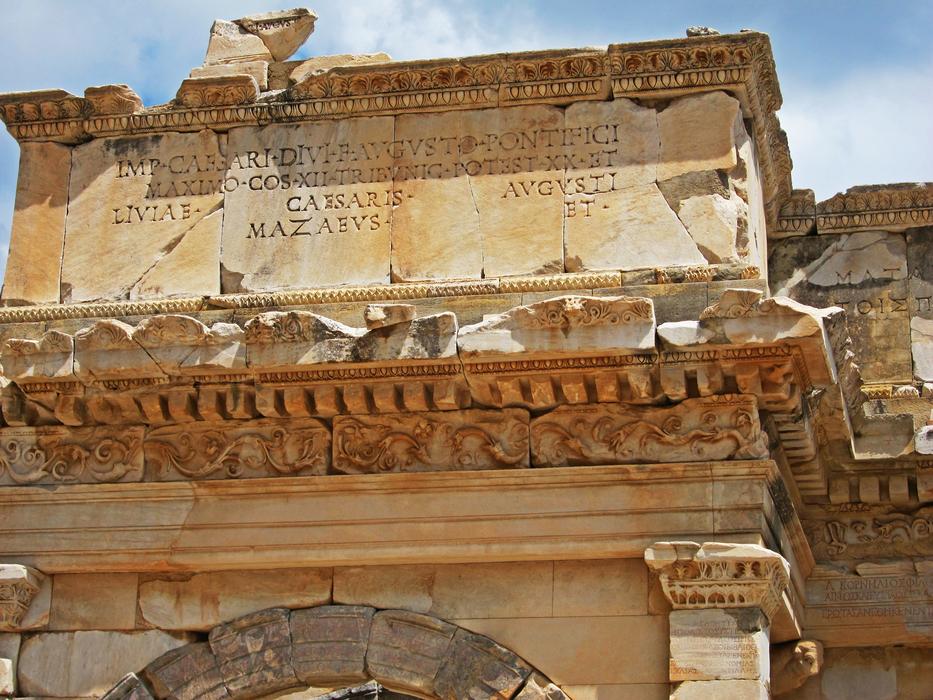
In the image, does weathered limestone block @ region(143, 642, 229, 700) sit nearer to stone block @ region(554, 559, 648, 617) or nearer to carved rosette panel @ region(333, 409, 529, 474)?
carved rosette panel @ region(333, 409, 529, 474)

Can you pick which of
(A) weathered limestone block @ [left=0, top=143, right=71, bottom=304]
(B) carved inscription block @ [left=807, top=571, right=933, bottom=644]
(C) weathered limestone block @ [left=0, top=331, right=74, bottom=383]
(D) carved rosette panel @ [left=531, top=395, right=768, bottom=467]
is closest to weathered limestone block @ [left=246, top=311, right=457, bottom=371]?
(D) carved rosette panel @ [left=531, top=395, right=768, bottom=467]

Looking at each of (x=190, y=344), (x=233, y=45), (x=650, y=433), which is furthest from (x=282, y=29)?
(x=650, y=433)

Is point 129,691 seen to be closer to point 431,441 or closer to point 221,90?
point 431,441

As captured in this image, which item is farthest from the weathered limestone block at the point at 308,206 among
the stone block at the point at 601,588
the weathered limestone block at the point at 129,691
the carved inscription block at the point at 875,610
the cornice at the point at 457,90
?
the carved inscription block at the point at 875,610

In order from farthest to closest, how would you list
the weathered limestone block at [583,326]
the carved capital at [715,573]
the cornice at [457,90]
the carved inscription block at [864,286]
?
1. the carved inscription block at [864,286]
2. the cornice at [457,90]
3. the weathered limestone block at [583,326]
4. the carved capital at [715,573]

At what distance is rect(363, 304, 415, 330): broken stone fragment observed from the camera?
9.77m

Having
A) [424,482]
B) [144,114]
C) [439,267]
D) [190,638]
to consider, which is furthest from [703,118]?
[190,638]

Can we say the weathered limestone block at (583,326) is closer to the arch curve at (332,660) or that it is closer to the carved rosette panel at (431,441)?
the carved rosette panel at (431,441)

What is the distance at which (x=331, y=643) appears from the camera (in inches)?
393

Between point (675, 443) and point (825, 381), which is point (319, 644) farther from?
point (825, 381)

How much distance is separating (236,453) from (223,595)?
774mm

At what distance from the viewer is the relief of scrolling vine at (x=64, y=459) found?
10.5 meters

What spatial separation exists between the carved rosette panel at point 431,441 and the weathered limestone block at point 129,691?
1.55 meters

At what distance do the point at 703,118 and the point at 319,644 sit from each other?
3.62m
